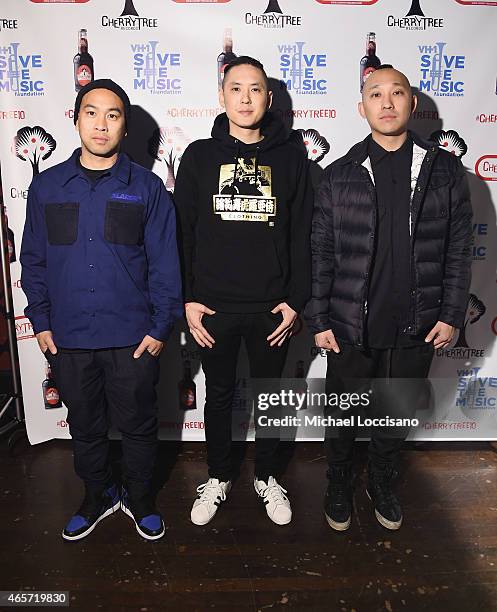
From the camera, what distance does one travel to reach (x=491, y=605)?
176 cm

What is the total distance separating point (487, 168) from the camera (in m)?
2.57

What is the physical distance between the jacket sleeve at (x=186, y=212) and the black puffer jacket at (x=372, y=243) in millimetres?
491

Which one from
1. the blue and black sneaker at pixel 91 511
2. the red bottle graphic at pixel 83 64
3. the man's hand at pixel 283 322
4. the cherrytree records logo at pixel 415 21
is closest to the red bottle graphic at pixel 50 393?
the blue and black sneaker at pixel 91 511

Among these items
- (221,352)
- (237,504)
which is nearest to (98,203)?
(221,352)

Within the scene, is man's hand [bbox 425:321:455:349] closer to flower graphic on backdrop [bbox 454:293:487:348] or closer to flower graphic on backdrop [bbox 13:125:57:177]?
flower graphic on backdrop [bbox 454:293:487:348]

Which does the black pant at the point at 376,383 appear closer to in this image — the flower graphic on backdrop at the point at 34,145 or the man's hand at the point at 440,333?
the man's hand at the point at 440,333

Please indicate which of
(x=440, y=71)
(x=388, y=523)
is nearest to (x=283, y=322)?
(x=388, y=523)

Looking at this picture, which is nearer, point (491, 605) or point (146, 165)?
point (491, 605)

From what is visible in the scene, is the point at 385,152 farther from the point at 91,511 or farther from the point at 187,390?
the point at 91,511

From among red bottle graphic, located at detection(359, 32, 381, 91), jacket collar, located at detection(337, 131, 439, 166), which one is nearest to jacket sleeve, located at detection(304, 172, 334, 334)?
jacket collar, located at detection(337, 131, 439, 166)

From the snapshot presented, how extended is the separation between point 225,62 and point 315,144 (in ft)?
1.88

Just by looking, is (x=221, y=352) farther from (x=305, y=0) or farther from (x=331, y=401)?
(x=305, y=0)

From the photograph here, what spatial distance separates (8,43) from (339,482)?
252 centimetres

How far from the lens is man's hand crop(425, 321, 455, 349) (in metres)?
2.02
